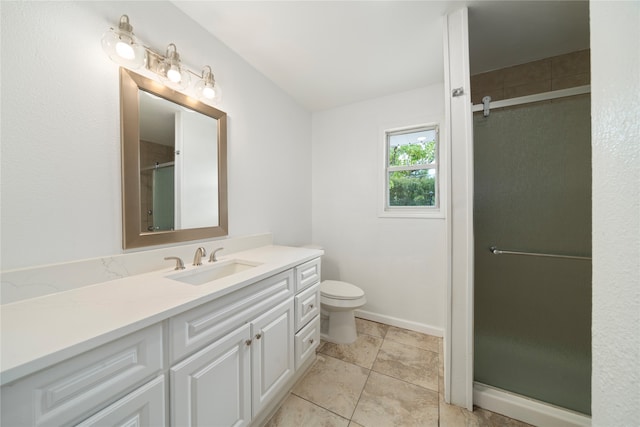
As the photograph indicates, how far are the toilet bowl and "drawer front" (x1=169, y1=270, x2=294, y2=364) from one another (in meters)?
0.72

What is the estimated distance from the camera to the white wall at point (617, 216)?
339 mm

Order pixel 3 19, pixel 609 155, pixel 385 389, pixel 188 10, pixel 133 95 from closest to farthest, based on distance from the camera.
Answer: pixel 609 155, pixel 3 19, pixel 133 95, pixel 188 10, pixel 385 389

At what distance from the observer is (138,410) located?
2.26 ft

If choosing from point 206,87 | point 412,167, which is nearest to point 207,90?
point 206,87

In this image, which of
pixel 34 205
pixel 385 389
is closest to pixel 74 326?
pixel 34 205

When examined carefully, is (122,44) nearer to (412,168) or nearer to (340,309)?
(340,309)

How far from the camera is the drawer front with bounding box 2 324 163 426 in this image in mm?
497

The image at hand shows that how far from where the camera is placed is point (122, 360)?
0.65m

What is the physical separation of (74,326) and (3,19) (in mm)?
1122

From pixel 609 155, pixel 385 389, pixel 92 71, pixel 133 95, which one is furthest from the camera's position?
pixel 385 389

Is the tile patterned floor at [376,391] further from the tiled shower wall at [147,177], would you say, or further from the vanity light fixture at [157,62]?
the vanity light fixture at [157,62]

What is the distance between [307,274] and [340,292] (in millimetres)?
581

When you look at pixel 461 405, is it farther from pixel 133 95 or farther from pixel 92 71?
pixel 92 71

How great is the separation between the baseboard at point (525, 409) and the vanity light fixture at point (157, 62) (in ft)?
8.43
